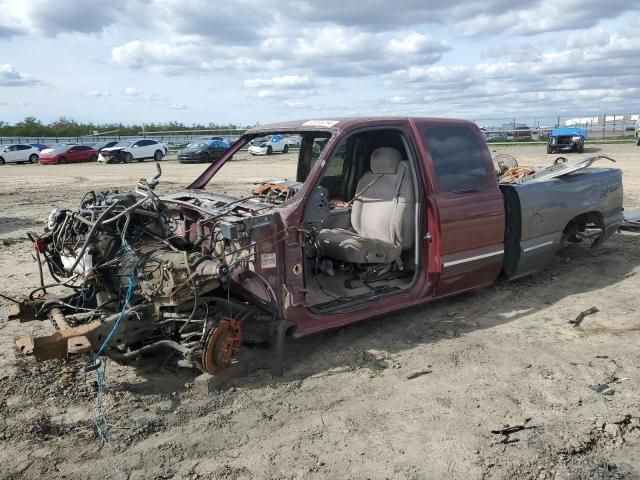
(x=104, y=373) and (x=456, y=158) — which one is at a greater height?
(x=456, y=158)

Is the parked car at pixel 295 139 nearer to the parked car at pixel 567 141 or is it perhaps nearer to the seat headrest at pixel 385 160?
the seat headrest at pixel 385 160

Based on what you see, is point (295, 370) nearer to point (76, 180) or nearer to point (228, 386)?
point (228, 386)

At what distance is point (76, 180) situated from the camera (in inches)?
813

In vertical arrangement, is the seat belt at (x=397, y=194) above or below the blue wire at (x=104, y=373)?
above

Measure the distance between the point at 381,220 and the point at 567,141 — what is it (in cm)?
2730

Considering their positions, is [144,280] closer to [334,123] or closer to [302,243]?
[302,243]

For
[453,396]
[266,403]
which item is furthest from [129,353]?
[453,396]

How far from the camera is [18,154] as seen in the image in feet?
112

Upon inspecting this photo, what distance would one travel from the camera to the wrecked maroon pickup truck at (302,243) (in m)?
3.86

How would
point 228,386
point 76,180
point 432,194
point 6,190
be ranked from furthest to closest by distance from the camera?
point 76,180
point 6,190
point 432,194
point 228,386

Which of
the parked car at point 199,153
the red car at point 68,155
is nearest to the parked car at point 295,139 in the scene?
the parked car at point 199,153

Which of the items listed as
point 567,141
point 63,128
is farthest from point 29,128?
point 567,141

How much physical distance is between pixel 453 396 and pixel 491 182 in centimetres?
240

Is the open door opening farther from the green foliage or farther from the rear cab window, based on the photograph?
the green foliage
